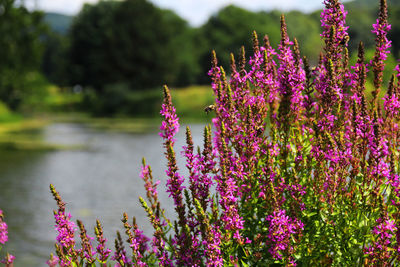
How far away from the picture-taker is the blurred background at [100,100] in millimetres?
15375

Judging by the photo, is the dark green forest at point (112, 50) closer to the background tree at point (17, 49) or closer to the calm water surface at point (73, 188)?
the background tree at point (17, 49)

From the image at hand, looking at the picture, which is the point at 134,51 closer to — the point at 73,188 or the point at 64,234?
the point at 73,188

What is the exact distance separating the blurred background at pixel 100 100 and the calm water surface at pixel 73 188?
0.13 feet

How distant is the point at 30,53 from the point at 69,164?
39.7 metres

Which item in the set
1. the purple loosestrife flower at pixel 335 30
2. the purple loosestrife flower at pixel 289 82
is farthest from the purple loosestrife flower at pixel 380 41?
the purple loosestrife flower at pixel 289 82

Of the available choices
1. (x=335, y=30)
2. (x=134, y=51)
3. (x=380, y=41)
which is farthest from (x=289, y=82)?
(x=134, y=51)

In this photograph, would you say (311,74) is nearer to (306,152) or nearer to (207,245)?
(306,152)

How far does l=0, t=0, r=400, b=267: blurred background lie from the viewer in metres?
15.4

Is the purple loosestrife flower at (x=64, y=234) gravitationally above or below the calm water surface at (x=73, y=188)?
Answer: above

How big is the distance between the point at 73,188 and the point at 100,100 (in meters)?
51.3

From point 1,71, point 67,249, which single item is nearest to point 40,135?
point 1,71

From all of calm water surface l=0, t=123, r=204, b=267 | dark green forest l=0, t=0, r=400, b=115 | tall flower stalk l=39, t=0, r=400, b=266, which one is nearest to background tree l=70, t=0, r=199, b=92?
dark green forest l=0, t=0, r=400, b=115

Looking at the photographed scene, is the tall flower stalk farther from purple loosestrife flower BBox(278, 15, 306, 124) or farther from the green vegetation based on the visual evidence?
the green vegetation

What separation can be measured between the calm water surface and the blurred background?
0.13 feet
